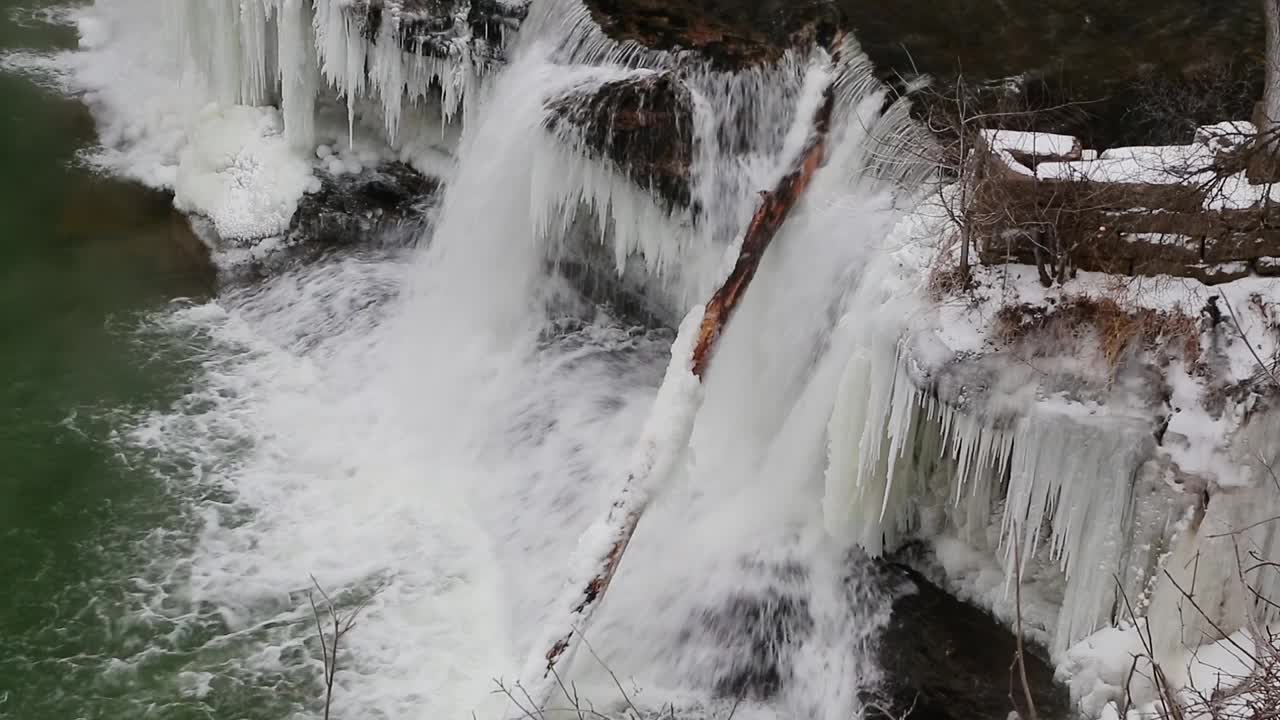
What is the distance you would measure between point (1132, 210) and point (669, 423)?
311 cm

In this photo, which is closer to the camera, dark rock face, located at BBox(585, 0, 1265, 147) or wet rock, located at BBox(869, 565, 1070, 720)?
wet rock, located at BBox(869, 565, 1070, 720)

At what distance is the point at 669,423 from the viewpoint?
310 inches

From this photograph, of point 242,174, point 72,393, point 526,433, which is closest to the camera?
point 526,433

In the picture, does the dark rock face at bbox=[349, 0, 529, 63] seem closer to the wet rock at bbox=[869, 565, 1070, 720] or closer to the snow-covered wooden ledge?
the snow-covered wooden ledge

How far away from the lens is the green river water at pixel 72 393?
8156 mm

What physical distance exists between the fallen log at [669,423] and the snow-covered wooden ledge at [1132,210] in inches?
78.0

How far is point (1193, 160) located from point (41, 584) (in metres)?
8.23

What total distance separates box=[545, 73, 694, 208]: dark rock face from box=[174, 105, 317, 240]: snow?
4.02 metres

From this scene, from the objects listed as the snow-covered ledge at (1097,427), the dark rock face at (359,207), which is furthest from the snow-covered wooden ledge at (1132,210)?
the dark rock face at (359,207)

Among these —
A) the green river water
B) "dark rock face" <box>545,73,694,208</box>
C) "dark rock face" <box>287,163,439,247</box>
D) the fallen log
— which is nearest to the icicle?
"dark rock face" <box>287,163,439,247</box>

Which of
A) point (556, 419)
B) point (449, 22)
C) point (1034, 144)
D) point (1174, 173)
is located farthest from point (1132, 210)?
point (449, 22)

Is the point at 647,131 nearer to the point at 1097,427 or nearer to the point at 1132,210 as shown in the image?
the point at 1132,210

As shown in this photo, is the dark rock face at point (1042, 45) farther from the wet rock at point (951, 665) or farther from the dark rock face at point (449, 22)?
the wet rock at point (951, 665)

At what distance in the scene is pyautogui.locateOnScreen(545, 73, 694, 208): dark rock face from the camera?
9711mm
